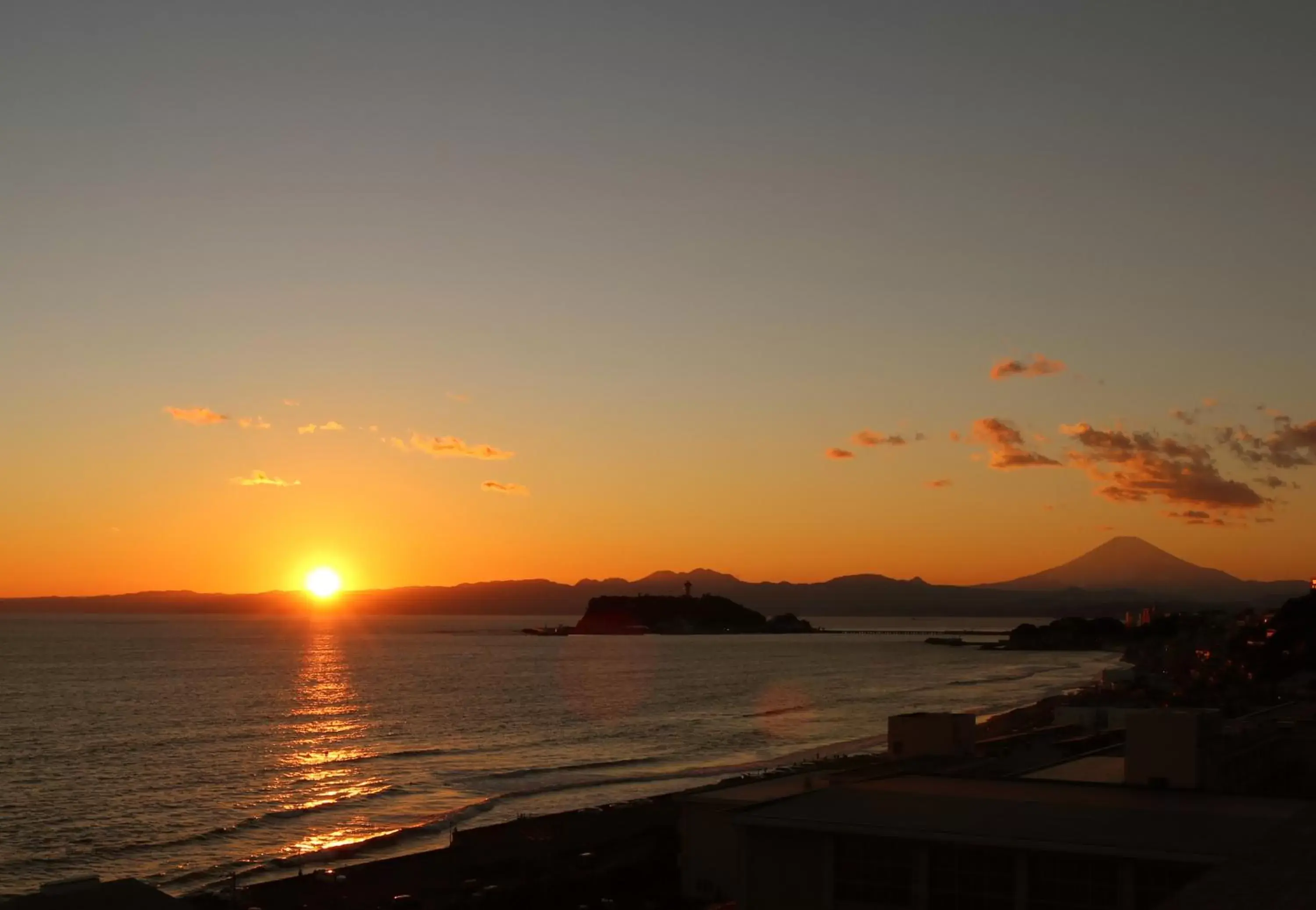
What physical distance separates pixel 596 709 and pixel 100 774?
1516 inches

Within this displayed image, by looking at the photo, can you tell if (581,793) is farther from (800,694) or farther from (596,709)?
(800,694)

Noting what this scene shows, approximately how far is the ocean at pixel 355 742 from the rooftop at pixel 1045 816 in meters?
18.5

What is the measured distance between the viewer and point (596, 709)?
8262 centimetres

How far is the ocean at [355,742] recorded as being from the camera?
36.8m

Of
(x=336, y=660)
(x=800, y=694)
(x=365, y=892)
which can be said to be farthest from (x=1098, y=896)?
(x=336, y=660)

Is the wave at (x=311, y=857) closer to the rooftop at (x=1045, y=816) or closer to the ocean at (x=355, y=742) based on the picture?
the ocean at (x=355, y=742)

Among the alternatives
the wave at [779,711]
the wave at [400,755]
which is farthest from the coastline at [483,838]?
the wave at [779,711]

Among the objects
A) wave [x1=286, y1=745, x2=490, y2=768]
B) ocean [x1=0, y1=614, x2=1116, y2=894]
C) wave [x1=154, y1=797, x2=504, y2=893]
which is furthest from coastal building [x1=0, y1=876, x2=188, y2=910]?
wave [x1=286, y1=745, x2=490, y2=768]

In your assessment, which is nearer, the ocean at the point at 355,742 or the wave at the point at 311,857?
the wave at the point at 311,857

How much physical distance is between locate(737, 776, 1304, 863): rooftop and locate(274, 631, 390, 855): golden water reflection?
22026mm

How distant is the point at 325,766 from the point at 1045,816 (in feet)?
144

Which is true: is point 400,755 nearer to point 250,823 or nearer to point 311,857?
point 250,823

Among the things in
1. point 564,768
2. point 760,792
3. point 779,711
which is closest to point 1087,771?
point 760,792

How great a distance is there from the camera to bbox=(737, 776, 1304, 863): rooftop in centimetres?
1495
